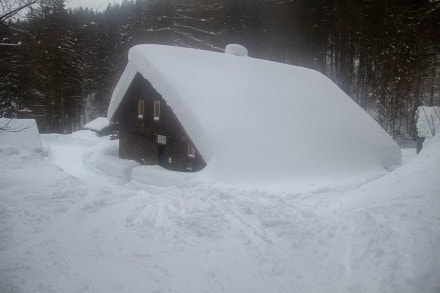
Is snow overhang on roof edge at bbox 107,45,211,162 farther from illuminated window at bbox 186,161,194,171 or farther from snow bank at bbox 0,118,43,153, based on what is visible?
snow bank at bbox 0,118,43,153

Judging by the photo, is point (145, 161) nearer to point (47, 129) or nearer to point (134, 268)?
point (134, 268)

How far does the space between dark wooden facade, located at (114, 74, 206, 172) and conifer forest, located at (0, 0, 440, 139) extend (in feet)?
35.8

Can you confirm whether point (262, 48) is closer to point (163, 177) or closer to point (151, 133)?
point (151, 133)

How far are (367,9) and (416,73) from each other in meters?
10.5

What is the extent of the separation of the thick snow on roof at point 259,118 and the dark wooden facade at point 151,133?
0.90 meters

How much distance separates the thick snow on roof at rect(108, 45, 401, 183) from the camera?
14039mm

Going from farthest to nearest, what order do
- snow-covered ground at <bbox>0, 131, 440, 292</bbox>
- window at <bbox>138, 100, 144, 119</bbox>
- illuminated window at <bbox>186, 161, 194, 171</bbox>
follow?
window at <bbox>138, 100, 144, 119</bbox>, illuminated window at <bbox>186, 161, 194, 171</bbox>, snow-covered ground at <bbox>0, 131, 440, 292</bbox>

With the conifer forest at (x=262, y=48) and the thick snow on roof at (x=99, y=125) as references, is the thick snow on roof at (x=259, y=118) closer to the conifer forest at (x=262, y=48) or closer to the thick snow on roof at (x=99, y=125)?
the conifer forest at (x=262, y=48)

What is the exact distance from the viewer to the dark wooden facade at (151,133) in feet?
55.6

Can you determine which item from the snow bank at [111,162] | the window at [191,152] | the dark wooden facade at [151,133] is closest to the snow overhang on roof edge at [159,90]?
the dark wooden facade at [151,133]

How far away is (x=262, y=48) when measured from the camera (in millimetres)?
41969

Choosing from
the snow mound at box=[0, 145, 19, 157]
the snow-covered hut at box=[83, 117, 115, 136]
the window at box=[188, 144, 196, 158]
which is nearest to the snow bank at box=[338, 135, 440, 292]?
the window at box=[188, 144, 196, 158]

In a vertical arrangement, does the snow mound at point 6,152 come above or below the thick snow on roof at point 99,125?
below

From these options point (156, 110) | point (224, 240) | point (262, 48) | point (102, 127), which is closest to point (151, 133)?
point (156, 110)
